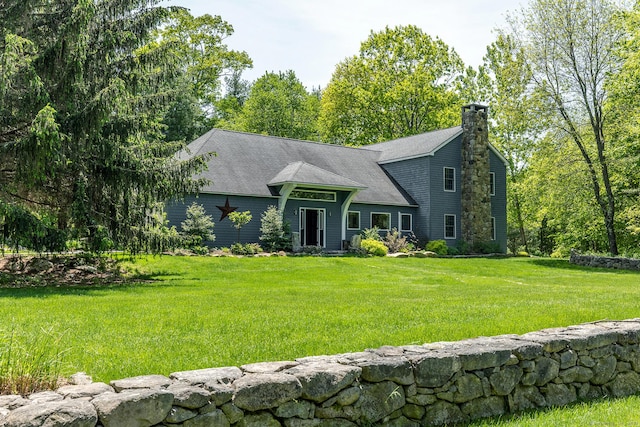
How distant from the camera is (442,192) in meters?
29.4

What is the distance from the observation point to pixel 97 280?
48.4 feet

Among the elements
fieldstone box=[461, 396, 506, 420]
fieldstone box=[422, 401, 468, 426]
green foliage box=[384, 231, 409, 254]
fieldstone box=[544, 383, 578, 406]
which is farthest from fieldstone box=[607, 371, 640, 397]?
green foliage box=[384, 231, 409, 254]

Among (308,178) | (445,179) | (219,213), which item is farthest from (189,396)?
(445,179)

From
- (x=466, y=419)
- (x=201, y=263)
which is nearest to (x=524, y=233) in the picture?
(x=201, y=263)

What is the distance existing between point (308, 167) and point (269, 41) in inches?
367

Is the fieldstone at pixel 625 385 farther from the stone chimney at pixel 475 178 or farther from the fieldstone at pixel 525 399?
the stone chimney at pixel 475 178

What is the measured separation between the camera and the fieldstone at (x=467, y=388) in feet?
17.0

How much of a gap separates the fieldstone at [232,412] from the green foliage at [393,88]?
41.8m

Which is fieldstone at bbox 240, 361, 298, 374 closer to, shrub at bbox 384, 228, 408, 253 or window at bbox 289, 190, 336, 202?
window at bbox 289, 190, 336, 202

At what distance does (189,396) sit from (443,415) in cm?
239

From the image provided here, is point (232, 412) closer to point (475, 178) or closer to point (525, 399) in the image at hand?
point (525, 399)

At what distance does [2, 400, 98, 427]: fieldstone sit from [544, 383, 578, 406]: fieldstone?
4388mm

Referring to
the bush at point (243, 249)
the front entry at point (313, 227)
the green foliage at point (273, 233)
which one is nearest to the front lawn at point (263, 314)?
the bush at point (243, 249)

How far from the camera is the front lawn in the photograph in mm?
6168
